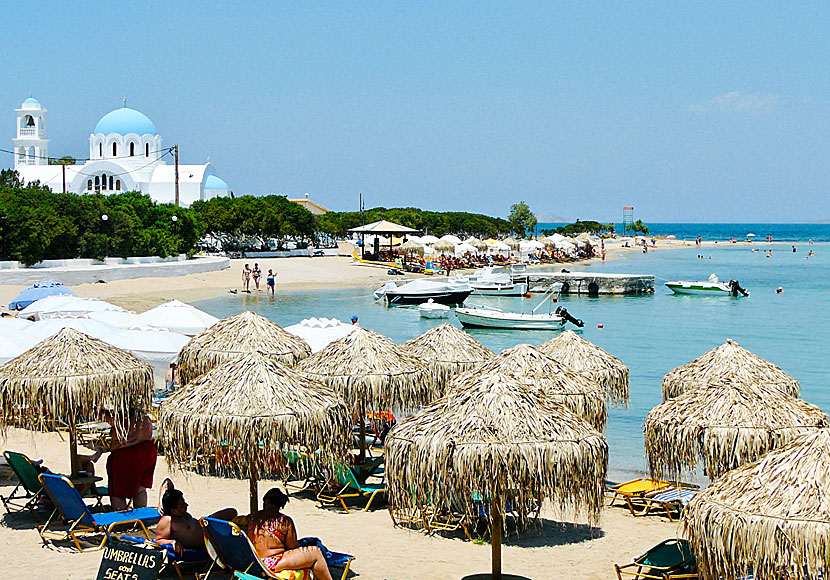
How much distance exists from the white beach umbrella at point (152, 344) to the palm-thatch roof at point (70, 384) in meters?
5.39

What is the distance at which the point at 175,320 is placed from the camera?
57.9 feet

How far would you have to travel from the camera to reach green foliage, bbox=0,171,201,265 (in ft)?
146

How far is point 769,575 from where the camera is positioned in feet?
18.4

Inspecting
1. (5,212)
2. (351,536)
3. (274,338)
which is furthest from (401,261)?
(351,536)

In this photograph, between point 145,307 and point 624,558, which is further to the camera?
point 145,307

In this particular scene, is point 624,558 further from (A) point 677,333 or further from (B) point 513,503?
(A) point 677,333

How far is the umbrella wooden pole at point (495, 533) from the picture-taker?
23.8 ft

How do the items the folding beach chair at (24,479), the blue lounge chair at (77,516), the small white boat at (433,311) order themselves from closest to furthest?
1. the blue lounge chair at (77,516)
2. the folding beach chair at (24,479)
3. the small white boat at (433,311)

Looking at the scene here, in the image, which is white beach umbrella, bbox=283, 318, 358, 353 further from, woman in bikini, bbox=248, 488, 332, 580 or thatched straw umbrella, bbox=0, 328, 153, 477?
woman in bikini, bbox=248, 488, 332, 580

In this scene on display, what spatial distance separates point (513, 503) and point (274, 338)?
692 cm

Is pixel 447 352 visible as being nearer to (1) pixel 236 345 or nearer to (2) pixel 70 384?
(1) pixel 236 345

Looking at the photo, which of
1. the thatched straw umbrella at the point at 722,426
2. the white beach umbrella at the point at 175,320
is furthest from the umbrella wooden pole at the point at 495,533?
the white beach umbrella at the point at 175,320

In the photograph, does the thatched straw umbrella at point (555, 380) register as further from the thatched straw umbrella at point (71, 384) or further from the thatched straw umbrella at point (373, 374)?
the thatched straw umbrella at point (71, 384)

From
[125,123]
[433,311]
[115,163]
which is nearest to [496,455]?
[433,311]
